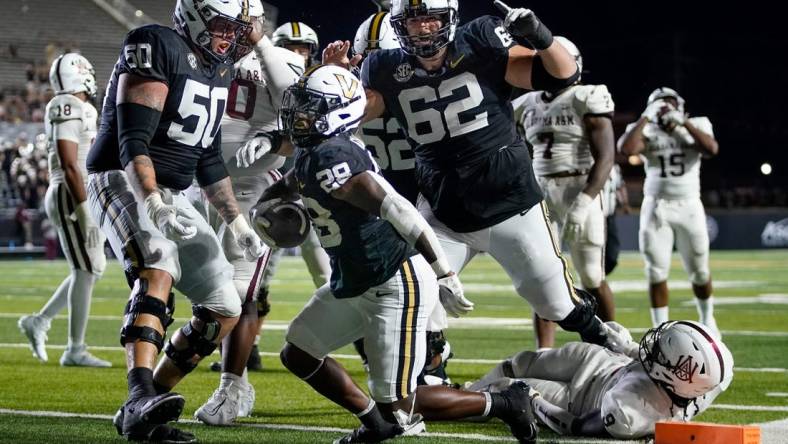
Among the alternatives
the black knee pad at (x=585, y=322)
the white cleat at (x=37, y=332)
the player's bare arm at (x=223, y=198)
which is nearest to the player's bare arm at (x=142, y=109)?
the player's bare arm at (x=223, y=198)

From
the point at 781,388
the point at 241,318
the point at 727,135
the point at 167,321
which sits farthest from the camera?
the point at 727,135

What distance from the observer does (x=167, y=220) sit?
13.4 feet

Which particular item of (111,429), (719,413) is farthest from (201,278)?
(719,413)

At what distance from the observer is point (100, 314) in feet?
35.1

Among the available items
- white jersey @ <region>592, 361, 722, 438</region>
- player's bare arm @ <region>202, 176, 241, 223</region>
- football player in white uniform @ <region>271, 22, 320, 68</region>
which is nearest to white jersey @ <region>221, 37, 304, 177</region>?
football player in white uniform @ <region>271, 22, 320, 68</region>

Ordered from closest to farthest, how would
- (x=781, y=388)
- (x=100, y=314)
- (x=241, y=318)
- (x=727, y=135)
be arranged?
(x=241, y=318), (x=781, y=388), (x=100, y=314), (x=727, y=135)

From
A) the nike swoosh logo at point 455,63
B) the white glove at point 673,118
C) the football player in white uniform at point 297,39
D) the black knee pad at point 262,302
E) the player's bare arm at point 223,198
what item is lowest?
the black knee pad at point 262,302

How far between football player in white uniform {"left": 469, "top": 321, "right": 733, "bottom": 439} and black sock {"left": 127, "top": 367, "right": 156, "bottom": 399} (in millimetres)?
1347

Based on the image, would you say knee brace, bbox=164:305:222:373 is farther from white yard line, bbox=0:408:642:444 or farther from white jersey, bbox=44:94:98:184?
white jersey, bbox=44:94:98:184

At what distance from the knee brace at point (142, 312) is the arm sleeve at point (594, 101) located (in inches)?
135

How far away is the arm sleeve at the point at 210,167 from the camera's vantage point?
4809mm

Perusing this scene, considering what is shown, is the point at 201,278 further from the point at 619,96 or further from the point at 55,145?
the point at 619,96

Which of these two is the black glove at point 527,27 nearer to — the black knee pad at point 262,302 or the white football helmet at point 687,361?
the white football helmet at point 687,361

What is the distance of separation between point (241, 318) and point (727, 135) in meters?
32.5
